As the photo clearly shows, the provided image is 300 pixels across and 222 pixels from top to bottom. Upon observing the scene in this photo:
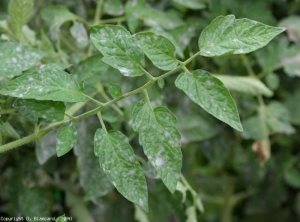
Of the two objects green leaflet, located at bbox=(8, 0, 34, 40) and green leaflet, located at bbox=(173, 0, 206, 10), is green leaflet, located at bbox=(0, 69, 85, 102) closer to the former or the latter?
green leaflet, located at bbox=(8, 0, 34, 40)

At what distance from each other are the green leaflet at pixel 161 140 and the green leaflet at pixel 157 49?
0.05 m

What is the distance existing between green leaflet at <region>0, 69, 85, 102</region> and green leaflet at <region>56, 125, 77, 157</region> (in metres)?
0.04

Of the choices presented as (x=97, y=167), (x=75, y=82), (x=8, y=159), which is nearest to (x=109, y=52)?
(x=75, y=82)

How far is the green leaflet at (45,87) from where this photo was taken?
0.56 metres

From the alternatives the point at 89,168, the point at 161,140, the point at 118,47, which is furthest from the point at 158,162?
the point at 89,168

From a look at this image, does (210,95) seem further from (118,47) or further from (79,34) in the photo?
(79,34)

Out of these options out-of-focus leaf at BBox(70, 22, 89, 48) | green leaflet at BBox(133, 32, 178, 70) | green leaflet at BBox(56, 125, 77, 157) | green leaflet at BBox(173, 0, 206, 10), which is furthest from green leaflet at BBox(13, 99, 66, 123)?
green leaflet at BBox(173, 0, 206, 10)

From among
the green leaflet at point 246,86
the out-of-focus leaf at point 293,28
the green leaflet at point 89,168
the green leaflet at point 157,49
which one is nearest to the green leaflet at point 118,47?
the green leaflet at point 157,49

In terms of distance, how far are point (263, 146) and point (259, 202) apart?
1.07 feet

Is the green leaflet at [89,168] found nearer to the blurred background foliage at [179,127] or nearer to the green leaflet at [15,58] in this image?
the blurred background foliage at [179,127]

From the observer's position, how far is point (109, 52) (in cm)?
57

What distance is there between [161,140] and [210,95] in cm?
7

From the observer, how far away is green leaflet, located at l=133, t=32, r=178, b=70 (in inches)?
22.3

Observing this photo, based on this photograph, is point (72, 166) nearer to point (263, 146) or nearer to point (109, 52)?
point (263, 146)
